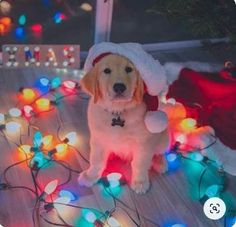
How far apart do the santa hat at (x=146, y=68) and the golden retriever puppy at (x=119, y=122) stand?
2 cm

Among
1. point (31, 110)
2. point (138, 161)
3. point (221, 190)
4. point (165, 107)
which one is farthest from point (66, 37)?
point (221, 190)

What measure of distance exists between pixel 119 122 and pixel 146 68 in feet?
0.83

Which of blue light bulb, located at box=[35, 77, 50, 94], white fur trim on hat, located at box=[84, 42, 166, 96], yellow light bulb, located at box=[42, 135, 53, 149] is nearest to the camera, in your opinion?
white fur trim on hat, located at box=[84, 42, 166, 96]

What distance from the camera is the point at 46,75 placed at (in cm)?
246

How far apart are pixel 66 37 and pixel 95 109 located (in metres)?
1.29

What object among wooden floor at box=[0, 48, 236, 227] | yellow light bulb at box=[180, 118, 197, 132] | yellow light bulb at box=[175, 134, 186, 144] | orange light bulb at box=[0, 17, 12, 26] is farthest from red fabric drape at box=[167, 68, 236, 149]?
orange light bulb at box=[0, 17, 12, 26]

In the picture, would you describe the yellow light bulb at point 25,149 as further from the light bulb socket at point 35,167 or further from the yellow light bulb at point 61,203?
the yellow light bulb at point 61,203

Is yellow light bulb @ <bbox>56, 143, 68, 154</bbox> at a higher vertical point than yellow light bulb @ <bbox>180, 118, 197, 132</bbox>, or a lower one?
lower

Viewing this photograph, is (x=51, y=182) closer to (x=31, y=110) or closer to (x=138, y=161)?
(x=138, y=161)

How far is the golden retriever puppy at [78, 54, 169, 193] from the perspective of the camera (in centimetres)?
149

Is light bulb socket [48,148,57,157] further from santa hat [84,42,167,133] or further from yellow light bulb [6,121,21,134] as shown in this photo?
santa hat [84,42,167,133]

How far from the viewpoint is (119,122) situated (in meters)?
1.58

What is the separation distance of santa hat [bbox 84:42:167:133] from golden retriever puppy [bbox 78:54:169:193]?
0.02 m

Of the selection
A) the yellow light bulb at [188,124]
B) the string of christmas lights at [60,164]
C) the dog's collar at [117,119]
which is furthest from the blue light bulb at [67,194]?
the yellow light bulb at [188,124]
